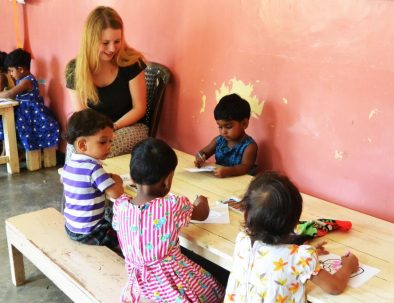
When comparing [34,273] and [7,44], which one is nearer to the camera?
[34,273]

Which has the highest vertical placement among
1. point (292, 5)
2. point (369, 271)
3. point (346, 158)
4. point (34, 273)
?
point (292, 5)

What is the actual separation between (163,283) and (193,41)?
1.75 metres

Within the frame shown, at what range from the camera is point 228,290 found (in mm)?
1629

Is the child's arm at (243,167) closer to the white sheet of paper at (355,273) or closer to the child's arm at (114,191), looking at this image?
the child's arm at (114,191)

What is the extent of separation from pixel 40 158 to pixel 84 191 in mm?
2539

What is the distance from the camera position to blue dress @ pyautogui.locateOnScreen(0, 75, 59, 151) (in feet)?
14.0

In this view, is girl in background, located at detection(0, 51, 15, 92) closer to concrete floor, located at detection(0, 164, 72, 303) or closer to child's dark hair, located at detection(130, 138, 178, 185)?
concrete floor, located at detection(0, 164, 72, 303)

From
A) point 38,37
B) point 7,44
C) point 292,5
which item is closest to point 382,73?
point 292,5

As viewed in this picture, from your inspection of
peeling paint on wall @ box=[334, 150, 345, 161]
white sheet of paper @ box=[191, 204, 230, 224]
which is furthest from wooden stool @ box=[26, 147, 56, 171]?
peeling paint on wall @ box=[334, 150, 345, 161]

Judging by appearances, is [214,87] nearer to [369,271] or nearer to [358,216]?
[358,216]

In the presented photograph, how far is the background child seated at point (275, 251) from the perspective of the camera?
4.77 feet

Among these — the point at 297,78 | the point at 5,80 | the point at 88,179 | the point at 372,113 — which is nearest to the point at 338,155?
the point at 372,113

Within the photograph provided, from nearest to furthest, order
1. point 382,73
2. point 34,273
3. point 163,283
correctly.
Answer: point 163,283
point 382,73
point 34,273

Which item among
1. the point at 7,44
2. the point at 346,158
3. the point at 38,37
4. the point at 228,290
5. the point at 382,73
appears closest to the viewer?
the point at 228,290
